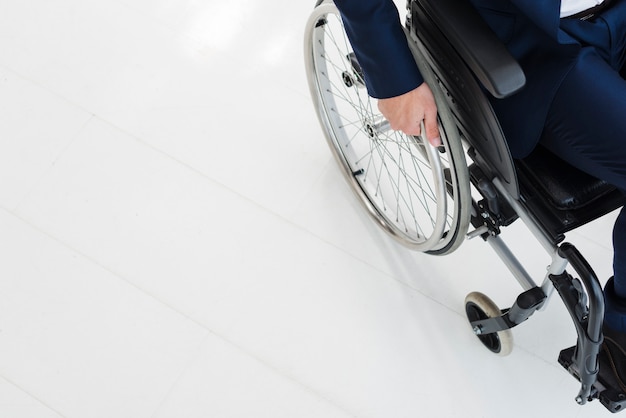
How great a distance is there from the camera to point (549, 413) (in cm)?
159

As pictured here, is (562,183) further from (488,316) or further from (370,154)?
(370,154)

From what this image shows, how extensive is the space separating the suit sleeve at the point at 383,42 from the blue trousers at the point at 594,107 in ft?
0.73

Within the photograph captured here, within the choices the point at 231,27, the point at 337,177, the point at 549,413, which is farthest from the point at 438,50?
the point at 231,27

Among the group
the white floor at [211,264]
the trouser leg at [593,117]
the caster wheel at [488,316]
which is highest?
the trouser leg at [593,117]

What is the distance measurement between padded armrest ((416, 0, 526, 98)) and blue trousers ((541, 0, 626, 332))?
0.45 feet

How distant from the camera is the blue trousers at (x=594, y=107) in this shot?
1107mm

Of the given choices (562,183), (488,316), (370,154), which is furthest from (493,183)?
Result: (370,154)

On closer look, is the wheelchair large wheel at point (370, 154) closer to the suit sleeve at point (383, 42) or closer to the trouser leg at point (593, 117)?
the suit sleeve at point (383, 42)

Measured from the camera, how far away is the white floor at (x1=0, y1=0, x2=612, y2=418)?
5.33 ft

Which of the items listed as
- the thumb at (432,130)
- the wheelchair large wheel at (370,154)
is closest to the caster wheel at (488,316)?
the wheelchair large wheel at (370,154)

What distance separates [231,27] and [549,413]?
1.25m

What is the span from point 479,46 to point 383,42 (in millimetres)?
159

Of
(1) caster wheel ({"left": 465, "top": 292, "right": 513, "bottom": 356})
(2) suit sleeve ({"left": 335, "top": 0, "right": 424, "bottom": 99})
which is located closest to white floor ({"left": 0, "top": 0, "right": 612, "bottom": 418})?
(1) caster wheel ({"left": 465, "top": 292, "right": 513, "bottom": 356})

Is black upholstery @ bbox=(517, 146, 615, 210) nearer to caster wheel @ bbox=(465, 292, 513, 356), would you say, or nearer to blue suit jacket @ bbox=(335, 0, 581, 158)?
blue suit jacket @ bbox=(335, 0, 581, 158)
